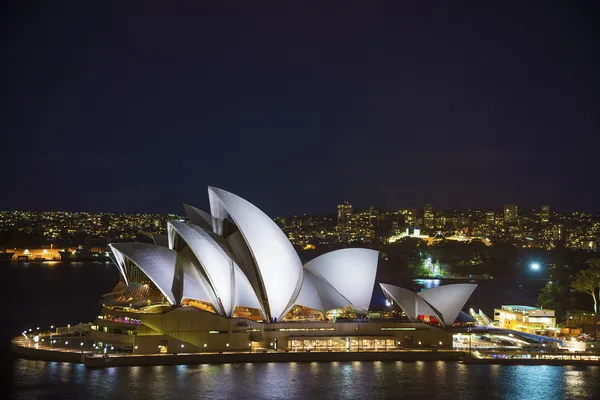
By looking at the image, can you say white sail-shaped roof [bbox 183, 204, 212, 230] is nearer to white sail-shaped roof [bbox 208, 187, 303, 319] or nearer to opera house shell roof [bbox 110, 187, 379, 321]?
opera house shell roof [bbox 110, 187, 379, 321]

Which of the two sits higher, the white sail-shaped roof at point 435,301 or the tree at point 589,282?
the tree at point 589,282

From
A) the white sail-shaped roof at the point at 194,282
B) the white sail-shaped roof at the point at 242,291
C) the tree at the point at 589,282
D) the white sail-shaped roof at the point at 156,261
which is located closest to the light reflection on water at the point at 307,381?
the white sail-shaped roof at the point at 242,291

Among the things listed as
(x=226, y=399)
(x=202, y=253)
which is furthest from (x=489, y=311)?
(x=226, y=399)

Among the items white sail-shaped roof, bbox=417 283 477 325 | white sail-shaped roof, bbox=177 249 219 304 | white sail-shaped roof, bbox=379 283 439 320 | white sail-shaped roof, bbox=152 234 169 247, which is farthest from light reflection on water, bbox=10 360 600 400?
white sail-shaped roof, bbox=152 234 169 247

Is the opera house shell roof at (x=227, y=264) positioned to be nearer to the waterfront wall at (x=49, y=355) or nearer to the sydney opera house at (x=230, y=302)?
the sydney opera house at (x=230, y=302)

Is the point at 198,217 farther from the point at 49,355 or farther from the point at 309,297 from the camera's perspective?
the point at 49,355

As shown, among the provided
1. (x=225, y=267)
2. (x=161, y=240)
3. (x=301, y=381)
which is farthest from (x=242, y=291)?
(x=161, y=240)

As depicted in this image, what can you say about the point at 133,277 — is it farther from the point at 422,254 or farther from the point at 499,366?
Answer: the point at 422,254
